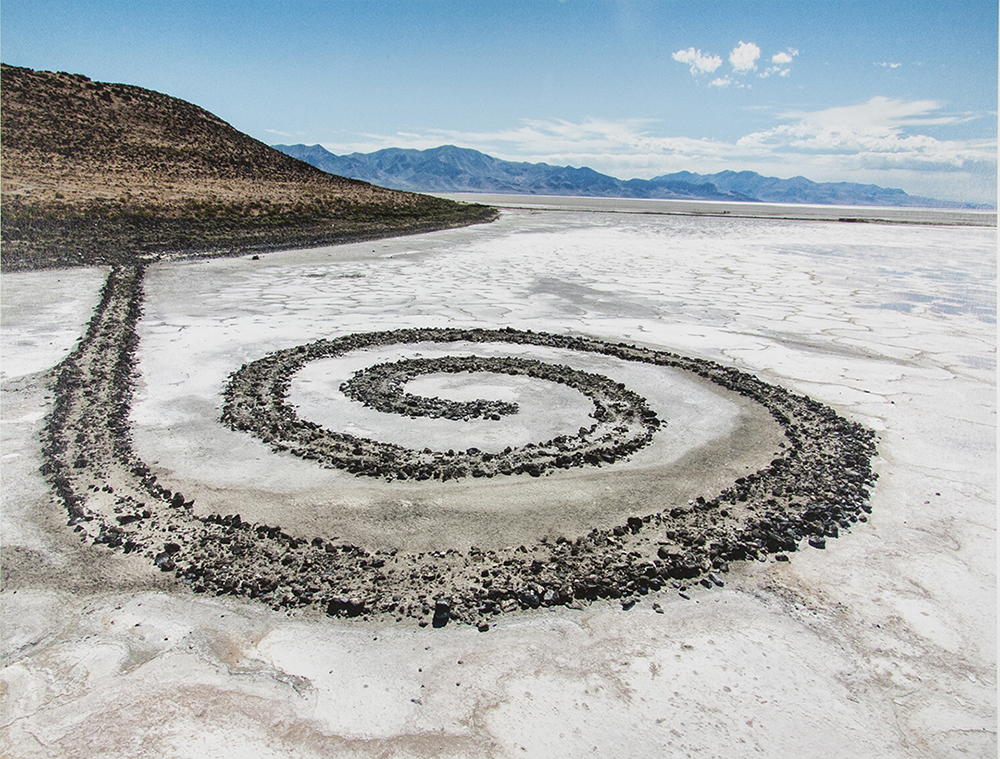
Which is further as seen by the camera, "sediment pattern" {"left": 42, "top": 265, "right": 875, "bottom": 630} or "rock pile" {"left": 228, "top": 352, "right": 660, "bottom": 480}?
"rock pile" {"left": 228, "top": 352, "right": 660, "bottom": 480}

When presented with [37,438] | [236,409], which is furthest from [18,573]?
[236,409]

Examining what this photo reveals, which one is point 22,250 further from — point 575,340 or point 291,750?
point 291,750

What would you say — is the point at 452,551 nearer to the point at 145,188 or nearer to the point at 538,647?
the point at 538,647

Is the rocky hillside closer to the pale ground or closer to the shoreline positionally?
the pale ground

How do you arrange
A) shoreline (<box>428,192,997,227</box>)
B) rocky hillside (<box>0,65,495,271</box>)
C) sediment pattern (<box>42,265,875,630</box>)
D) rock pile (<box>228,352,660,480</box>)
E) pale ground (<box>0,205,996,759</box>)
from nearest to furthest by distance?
1. pale ground (<box>0,205,996,759</box>)
2. sediment pattern (<box>42,265,875,630</box>)
3. rock pile (<box>228,352,660,480</box>)
4. rocky hillside (<box>0,65,495,271</box>)
5. shoreline (<box>428,192,997,227</box>)

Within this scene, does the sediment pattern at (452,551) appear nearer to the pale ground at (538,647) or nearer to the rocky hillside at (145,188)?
the pale ground at (538,647)

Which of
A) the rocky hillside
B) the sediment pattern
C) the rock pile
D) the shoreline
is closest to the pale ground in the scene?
the sediment pattern

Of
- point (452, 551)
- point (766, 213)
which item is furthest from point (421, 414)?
point (766, 213)
